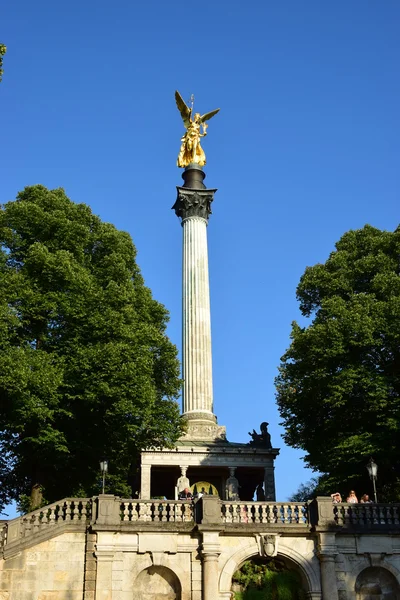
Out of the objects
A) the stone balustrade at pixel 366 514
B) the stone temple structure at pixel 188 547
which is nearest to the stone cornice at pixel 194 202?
the stone temple structure at pixel 188 547

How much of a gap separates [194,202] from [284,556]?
2753 centimetres

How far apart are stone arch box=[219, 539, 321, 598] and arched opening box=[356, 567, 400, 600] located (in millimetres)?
1746

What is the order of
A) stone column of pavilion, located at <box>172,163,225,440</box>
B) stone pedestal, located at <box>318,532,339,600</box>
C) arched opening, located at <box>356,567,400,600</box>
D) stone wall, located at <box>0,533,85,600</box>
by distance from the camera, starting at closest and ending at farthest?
stone wall, located at <box>0,533,85,600</box> < stone pedestal, located at <box>318,532,339,600</box> < arched opening, located at <box>356,567,400,600</box> < stone column of pavilion, located at <box>172,163,225,440</box>

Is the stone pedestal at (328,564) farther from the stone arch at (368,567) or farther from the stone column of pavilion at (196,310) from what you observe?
the stone column of pavilion at (196,310)

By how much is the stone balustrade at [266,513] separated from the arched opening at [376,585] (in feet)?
9.49

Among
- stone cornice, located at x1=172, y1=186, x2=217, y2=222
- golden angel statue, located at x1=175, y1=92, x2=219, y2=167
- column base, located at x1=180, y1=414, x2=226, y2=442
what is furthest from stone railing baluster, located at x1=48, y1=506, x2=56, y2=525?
golden angel statue, located at x1=175, y1=92, x2=219, y2=167

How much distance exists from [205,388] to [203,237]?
34.7ft

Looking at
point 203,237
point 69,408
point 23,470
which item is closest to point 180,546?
point 69,408

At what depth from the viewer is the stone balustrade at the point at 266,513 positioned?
26.6 m

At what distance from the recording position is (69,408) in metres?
31.7

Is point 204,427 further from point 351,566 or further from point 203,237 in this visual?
point 351,566

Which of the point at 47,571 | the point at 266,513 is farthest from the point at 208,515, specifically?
the point at 47,571

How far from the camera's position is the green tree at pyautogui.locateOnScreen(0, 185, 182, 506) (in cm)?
3003

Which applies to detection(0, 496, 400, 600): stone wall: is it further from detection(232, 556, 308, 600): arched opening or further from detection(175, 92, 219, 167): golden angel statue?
detection(175, 92, 219, 167): golden angel statue
